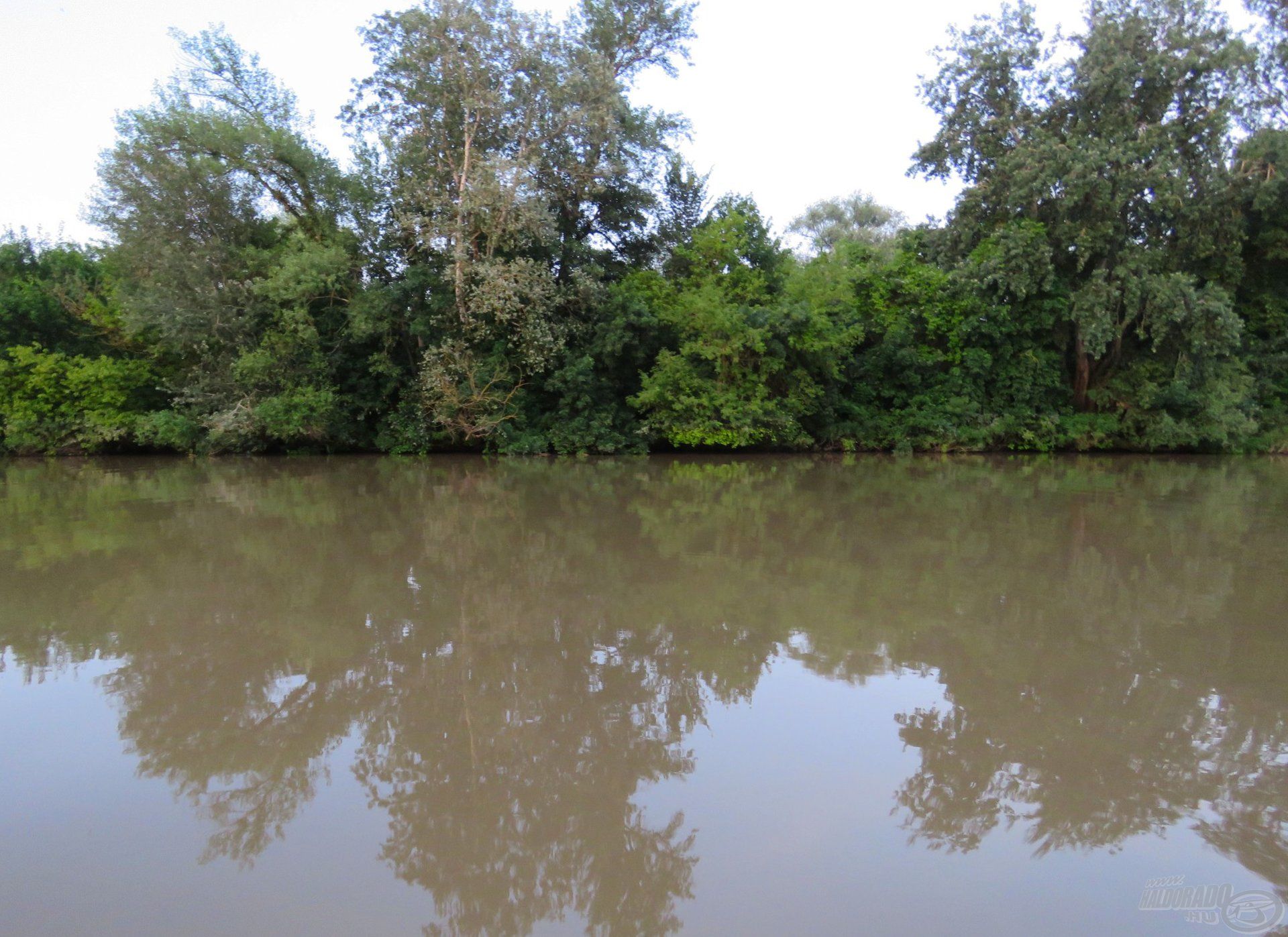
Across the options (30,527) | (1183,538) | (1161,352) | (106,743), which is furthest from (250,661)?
(1161,352)

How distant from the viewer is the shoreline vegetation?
790 inches

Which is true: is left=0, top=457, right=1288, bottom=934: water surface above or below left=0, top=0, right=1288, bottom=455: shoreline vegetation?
below

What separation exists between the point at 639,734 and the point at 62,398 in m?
24.8

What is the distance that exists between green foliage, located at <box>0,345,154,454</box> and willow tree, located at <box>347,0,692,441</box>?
8311 mm

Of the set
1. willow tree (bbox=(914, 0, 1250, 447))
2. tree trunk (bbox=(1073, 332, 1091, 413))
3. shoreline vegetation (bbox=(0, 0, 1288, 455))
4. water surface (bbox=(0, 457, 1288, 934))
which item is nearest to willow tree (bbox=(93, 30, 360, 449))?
shoreline vegetation (bbox=(0, 0, 1288, 455))

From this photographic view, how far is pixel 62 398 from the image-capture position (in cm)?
2331

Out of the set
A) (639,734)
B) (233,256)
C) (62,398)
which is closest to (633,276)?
(233,256)

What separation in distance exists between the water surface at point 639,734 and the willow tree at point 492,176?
11.7 meters

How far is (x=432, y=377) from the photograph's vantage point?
2050 cm

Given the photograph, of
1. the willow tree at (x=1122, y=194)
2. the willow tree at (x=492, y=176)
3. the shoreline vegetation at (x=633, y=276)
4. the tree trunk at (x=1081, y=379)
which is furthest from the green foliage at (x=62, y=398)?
the tree trunk at (x=1081, y=379)

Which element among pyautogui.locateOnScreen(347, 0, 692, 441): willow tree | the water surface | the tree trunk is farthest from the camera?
the tree trunk

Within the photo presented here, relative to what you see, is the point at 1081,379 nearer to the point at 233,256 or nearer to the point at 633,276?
the point at 633,276

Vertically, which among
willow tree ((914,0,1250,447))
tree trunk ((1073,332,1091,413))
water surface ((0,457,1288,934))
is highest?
willow tree ((914,0,1250,447))

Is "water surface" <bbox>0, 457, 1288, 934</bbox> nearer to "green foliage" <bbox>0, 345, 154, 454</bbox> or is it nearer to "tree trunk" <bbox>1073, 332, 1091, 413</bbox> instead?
"tree trunk" <bbox>1073, 332, 1091, 413</bbox>
